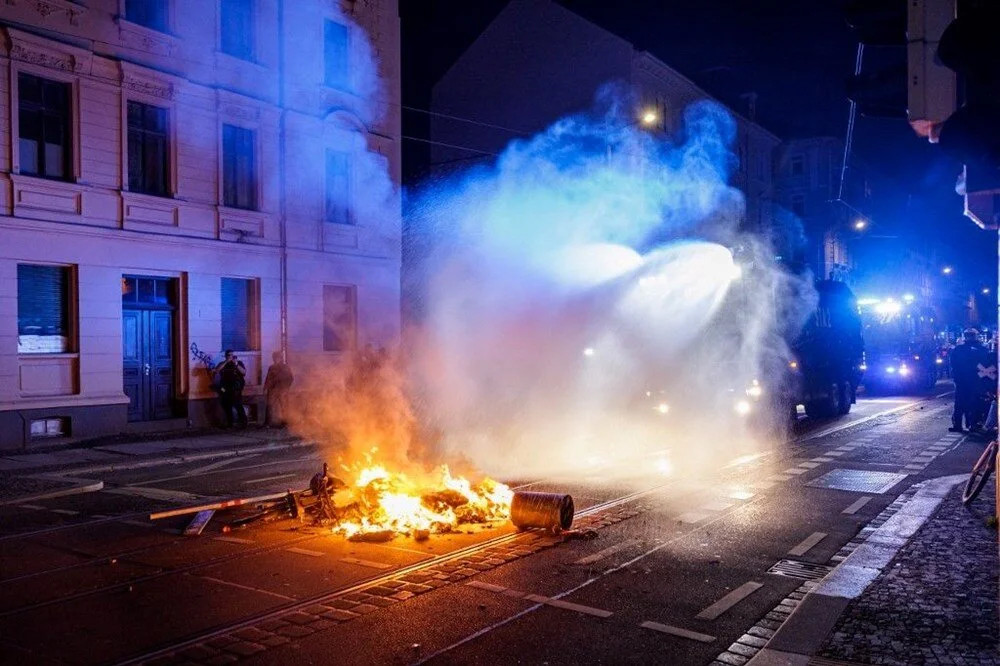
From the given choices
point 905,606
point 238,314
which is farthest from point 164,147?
point 905,606

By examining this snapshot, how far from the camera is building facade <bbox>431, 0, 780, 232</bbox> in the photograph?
1289 inches

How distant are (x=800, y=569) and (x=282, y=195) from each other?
651 inches

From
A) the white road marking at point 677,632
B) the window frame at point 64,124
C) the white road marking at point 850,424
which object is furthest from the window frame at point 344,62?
the white road marking at point 677,632

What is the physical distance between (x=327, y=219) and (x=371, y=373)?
9990 millimetres

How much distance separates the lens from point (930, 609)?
5672 mm

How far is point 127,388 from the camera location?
57.6 ft

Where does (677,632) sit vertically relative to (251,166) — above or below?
below

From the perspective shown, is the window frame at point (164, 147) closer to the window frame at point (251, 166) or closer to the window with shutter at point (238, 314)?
the window frame at point (251, 166)

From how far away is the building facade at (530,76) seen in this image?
32750 mm

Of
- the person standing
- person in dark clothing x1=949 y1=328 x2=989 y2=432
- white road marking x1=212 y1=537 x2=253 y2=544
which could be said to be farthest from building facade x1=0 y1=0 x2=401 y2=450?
person in dark clothing x1=949 y1=328 x2=989 y2=432

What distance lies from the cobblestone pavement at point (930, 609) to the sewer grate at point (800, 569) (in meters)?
0.49

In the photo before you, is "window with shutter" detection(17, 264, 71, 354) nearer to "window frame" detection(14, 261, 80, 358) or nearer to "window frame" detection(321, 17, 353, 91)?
"window frame" detection(14, 261, 80, 358)

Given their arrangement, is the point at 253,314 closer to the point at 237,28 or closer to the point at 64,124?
the point at 64,124

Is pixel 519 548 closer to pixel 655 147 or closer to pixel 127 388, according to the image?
pixel 127 388
